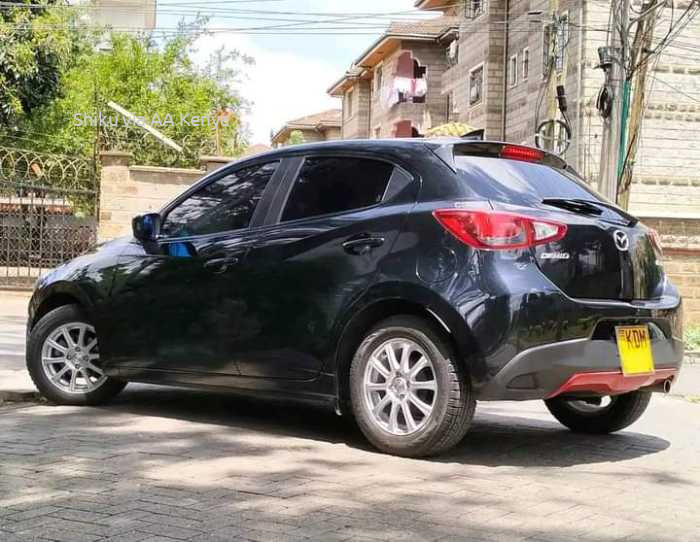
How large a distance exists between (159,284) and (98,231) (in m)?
14.0

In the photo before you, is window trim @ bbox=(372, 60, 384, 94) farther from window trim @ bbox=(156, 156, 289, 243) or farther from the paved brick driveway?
the paved brick driveway

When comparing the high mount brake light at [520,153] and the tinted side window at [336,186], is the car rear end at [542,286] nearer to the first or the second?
the high mount brake light at [520,153]

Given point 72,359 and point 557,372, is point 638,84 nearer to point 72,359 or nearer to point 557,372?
point 72,359

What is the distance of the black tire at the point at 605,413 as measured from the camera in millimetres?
6469

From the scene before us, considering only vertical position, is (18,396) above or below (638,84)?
below

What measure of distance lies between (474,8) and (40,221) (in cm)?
2216

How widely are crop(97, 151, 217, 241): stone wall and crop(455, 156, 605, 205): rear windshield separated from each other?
575 inches

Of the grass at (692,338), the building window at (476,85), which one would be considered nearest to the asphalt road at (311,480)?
the grass at (692,338)

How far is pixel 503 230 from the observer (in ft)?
17.4

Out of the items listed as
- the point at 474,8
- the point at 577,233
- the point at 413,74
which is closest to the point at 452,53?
the point at 413,74

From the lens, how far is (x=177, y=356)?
21.5 ft

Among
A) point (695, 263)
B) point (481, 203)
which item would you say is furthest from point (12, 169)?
point (481, 203)

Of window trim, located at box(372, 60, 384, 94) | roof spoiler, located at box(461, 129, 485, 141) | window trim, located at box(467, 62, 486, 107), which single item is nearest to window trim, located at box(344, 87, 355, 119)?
window trim, located at box(372, 60, 384, 94)

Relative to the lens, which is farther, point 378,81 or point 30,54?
point 378,81
